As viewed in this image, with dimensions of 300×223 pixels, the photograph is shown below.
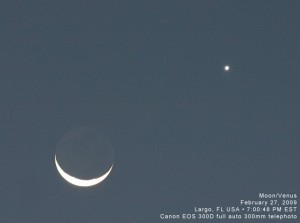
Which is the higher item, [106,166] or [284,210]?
[106,166]

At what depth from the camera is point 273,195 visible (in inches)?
395

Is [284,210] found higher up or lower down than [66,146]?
lower down

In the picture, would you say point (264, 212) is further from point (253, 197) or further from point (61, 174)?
point (61, 174)

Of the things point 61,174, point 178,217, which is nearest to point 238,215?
point 178,217

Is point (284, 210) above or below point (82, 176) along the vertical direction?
below

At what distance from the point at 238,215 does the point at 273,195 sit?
0.72m

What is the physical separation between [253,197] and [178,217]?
136 cm

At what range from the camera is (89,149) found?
34.1 ft

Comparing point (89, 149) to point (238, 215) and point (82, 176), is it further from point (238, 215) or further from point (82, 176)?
point (238, 215)

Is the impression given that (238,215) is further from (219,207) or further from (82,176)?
(82,176)

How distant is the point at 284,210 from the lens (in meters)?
9.98

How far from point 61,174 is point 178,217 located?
216cm

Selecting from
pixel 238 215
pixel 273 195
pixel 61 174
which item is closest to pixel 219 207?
pixel 238 215

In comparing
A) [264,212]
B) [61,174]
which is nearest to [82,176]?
[61,174]
